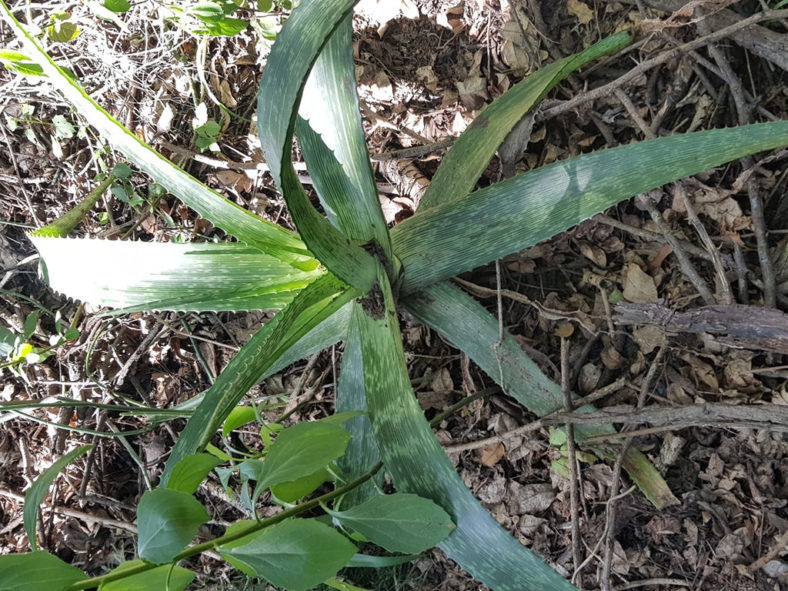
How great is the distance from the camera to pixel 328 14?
0.65m

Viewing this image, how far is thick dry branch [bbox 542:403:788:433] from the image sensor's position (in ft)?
2.72

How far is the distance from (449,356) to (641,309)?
0.38m

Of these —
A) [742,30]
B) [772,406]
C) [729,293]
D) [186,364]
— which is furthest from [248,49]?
[772,406]

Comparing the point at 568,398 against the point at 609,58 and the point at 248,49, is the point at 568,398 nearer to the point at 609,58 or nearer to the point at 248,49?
the point at 609,58

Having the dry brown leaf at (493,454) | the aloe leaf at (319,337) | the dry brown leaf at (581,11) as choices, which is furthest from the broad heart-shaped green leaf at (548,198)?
the dry brown leaf at (581,11)

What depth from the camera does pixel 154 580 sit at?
61 cm

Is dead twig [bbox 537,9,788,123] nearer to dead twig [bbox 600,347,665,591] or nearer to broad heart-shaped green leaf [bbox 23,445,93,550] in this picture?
dead twig [bbox 600,347,665,591]

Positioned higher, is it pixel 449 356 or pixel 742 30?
pixel 742 30

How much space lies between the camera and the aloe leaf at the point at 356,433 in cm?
90

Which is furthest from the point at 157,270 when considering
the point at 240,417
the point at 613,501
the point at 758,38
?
the point at 758,38

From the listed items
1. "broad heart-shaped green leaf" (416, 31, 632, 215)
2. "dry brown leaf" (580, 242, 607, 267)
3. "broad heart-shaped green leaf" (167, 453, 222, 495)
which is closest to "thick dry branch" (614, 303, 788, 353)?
"dry brown leaf" (580, 242, 607, 267)

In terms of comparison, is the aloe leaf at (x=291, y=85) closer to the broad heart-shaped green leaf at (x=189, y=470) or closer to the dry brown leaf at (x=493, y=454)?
the broad heart-shaped green leaf at (x=189, y=470)

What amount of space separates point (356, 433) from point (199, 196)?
443 millimetres

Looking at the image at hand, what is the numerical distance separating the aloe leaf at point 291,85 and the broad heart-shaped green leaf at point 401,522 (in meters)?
0.33
